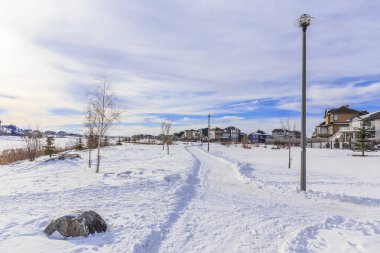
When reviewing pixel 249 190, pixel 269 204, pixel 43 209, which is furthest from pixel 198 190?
pixel 43 209

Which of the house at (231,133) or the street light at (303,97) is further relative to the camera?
the house at (231,133)

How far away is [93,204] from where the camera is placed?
8820 mm

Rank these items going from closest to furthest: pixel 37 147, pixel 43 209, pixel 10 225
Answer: pixel 10 225, pixel 43 209, pixel 37 147

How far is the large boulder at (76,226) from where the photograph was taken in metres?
6.12

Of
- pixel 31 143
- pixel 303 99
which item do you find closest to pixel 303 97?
pixel 303 99

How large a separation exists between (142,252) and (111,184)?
6.87m

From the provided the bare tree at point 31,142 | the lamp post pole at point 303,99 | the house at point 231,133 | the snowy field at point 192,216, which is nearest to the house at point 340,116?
the house at point 231,133

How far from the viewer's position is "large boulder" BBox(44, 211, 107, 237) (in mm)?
6125

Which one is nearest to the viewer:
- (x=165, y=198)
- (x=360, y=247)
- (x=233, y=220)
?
(x=360, y=247)

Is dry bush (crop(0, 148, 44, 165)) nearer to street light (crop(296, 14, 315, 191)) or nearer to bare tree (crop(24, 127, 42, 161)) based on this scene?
bare tree (crop(24, 127, 42, 161))

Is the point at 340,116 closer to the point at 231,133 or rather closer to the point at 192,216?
the point at 231,133

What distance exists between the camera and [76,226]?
20.3 feet

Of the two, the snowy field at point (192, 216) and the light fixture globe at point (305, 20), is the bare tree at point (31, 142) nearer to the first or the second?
the snowy field at point (192, 216)

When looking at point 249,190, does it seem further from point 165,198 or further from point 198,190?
point 165,198
